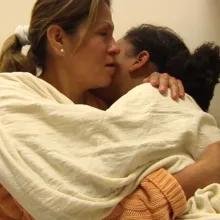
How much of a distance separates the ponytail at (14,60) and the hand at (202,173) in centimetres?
59

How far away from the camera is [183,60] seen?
1.13m

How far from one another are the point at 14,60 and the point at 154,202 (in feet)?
2.13

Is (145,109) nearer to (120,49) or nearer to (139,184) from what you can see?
(139,184)

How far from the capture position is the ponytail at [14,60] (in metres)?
1.18

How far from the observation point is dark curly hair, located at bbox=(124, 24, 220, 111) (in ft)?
3.69

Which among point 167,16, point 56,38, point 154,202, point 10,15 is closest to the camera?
point 154,202

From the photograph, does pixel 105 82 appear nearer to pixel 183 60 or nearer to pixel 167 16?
pixel 183 60

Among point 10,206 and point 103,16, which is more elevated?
point 103,16

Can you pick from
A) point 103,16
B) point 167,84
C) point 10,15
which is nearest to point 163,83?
point 167,84

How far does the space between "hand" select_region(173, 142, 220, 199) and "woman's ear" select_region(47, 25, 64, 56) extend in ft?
1.63

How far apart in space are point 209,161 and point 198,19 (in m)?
0.65

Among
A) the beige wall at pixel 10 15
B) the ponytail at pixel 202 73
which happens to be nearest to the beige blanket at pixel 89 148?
the ponytail at pixel 202 73

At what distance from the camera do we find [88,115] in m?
0.83

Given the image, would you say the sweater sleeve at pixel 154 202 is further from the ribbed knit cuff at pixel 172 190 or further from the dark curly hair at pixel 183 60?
the dark curly hair at pixel 183 60
